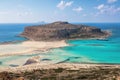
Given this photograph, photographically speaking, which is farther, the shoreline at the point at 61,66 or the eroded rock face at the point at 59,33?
the eroded rock face at the point at 59,33

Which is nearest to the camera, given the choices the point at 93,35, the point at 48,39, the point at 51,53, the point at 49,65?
the point at 49,65

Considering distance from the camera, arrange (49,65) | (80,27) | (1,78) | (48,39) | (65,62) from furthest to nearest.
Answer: (80,27)
(48,39)
(65,62)
(49,65)
(1,78)

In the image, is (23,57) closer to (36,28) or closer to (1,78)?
(1,78)

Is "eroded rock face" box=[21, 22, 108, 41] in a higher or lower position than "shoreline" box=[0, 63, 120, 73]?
higher

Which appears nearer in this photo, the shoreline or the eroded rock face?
the shoreline

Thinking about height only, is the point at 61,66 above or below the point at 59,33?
below

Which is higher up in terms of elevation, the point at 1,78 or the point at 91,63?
the point at 1,78

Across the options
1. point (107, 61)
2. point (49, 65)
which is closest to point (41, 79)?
point (49, 65)

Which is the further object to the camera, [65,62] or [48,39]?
[48,39]

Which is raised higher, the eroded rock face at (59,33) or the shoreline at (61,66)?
the eroded rock face at (59,33)

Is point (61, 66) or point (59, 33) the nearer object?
point (61, 66)
